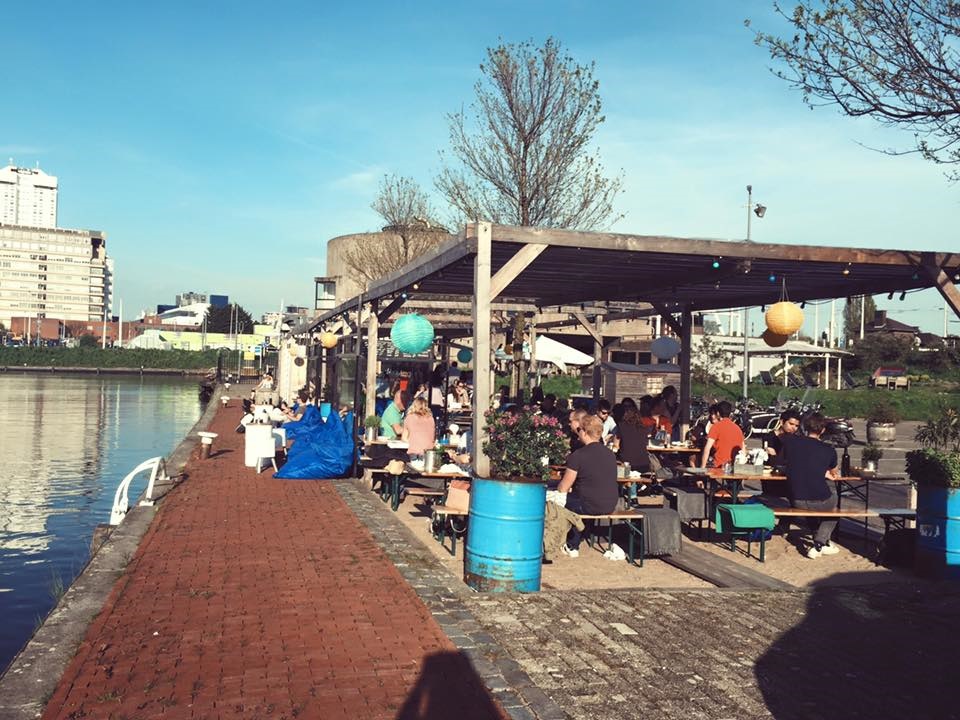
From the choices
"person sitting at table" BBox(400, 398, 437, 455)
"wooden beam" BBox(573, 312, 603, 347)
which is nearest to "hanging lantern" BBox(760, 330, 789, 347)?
"person sitting at table" BBox(400, 398, 437, 455)

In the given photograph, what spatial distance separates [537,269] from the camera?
10812mm

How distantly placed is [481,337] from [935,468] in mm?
4086

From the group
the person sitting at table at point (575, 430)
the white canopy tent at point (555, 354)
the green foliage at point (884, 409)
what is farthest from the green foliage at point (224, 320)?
the person sitting at table at point (575, 430)

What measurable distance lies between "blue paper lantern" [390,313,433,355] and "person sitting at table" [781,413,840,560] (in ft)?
16.2

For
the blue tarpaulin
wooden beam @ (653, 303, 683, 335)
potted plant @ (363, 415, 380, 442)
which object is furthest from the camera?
wooden beam @ (653, 303, 683, 335)

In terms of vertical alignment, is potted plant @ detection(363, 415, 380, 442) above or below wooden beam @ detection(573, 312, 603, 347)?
below

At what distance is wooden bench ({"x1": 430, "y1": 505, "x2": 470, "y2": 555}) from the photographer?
7797 mm

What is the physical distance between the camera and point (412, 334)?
37.7 ft

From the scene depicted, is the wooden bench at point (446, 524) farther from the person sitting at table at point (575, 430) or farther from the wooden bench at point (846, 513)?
the wooden bench at point (846, 513)

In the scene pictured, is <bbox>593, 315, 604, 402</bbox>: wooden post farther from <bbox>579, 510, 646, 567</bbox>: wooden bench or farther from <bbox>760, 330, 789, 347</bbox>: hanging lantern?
<bbox>579, 510, 646, 567</bbox>: wooden bench

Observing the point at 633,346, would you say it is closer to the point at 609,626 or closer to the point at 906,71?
the point at 906,71

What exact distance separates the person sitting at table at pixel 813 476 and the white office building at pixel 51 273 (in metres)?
167

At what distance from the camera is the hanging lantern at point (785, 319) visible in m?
9.14

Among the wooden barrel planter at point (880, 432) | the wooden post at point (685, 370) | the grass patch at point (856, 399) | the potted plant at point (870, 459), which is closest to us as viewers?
the potted plant at point (870, 459)
